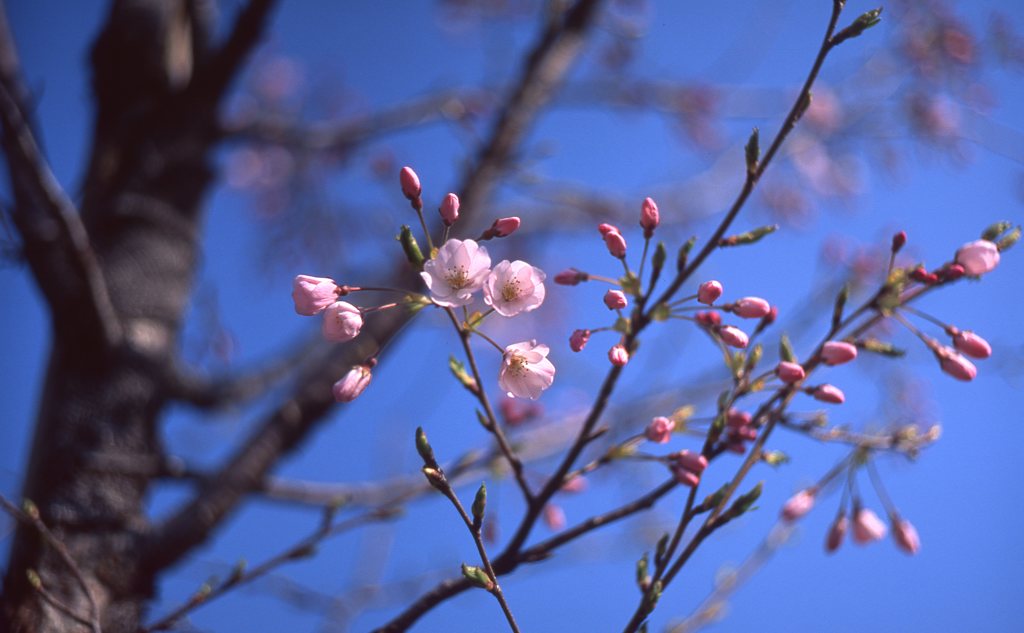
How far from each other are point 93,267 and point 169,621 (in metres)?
1.33

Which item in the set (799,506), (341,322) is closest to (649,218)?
(341,322)

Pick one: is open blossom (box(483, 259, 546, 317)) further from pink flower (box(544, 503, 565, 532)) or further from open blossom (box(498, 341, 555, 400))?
pink flower (box(544, 503, 565, 532))

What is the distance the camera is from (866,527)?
135 cm

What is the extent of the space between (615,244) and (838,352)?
39cm

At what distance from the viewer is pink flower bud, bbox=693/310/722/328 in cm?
107

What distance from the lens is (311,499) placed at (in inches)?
93.0

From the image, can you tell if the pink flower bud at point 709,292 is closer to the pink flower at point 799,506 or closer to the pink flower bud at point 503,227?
the pink flower bud at point 503,227

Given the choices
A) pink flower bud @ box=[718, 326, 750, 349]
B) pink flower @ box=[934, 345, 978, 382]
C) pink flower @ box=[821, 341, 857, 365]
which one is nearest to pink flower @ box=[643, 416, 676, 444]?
pink flower bud @ box=[718, 326, 750, 349]

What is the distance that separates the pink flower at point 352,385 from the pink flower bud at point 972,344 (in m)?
1.00

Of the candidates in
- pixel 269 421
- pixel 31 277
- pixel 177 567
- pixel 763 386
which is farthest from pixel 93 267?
pixel 763 386

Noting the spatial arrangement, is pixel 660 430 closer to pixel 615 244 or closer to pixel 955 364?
pixel 615 244

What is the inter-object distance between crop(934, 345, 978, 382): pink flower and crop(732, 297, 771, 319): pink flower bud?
0.36m

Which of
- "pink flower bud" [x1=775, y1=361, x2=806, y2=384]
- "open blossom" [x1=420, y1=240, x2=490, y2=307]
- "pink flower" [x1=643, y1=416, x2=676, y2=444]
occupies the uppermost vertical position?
"open blossom" [x1=420, y1=240, x2=490, y2=307]

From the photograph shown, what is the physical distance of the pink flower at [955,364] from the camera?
1.12 m
